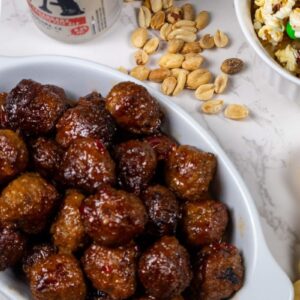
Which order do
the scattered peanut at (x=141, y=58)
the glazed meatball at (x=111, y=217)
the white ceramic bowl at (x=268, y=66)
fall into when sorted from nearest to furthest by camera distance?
the glazed meatball at (x=111, y=217)
the white ceramic bowl at (x=268, y=66)
the scattered peanut at (x=141, y=58)

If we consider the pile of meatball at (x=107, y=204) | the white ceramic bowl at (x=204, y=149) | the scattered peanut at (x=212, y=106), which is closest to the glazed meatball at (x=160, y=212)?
the pile of meatball at (x=107, y=204)

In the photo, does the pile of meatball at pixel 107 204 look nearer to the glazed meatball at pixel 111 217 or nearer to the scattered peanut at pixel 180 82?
the glazed meatball at pixel 111 217

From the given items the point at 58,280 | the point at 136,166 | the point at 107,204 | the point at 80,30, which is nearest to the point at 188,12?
the point at 80,30

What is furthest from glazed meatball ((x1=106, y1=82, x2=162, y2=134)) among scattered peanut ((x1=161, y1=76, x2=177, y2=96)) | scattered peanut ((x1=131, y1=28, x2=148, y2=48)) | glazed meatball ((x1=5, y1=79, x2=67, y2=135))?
scattered peanut ((x1=131, y1=28, x2=148, y2=48))

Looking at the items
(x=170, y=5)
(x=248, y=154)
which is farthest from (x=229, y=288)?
(x=170, y=5)

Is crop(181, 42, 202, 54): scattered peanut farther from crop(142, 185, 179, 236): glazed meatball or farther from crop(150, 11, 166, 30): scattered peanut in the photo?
crop(142, 185, 179, 236): glazed meatball

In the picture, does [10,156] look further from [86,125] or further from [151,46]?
[151,46]
